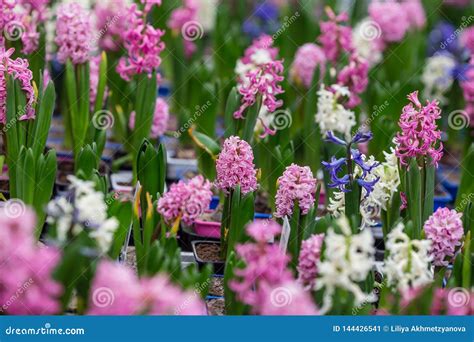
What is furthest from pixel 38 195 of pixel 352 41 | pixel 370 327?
pixel 352 41

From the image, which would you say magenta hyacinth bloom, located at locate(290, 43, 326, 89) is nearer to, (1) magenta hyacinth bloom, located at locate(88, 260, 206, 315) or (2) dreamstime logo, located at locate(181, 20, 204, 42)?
(2) dreamstime logo, located at locate(181, 20, 204, 42)

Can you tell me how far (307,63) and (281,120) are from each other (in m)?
0.63

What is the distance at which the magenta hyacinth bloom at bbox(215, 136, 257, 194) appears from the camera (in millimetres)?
2340

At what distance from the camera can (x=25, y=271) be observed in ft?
5.45

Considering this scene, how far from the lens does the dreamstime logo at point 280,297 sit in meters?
1.68

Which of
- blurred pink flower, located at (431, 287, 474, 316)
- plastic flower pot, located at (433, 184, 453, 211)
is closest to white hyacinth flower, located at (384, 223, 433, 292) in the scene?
blurred pink flower, located at (431, 287, 474, 316)

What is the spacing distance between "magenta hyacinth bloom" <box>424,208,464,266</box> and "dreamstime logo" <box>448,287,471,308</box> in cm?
14

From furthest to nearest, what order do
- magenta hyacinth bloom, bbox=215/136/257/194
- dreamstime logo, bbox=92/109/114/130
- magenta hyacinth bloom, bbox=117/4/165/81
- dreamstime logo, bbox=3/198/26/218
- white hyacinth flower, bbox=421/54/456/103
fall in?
white hyacinth flower, bbox=421/54/456/103
dreamstime logo, bbox=92/109/114/130
magenta hyacinth bloom, bbox=117/4/165/81
magenta hyacinth bloom, bbox=215/136/257/194
dreamstime logo, bbox=3/198/26/218

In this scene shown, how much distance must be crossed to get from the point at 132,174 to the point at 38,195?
0.84 m

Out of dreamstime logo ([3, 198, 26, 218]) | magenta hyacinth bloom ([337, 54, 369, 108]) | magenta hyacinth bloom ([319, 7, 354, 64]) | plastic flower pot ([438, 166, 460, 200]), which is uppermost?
magenta hyacinth bloom ([319, 7, 354, 64])
